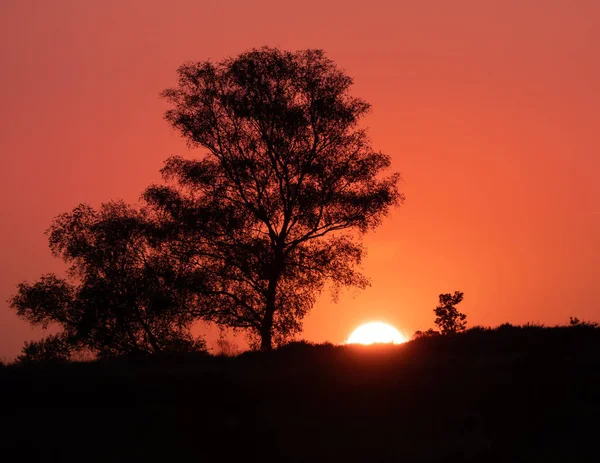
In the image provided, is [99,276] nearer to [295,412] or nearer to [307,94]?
[307,94]

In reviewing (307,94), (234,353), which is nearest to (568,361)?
(234,353)

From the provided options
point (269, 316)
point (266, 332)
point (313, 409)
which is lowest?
point (313, 409)

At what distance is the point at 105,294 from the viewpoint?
44625 mm

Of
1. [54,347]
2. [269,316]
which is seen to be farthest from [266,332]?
[54,347]

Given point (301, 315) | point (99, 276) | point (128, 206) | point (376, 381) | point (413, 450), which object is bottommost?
point (413, 450)

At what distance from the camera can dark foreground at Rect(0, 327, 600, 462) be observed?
1945 cm

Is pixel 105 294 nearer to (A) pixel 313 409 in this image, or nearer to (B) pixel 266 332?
(B) pixel 266 332

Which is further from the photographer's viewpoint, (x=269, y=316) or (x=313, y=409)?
(x=269, y=316)

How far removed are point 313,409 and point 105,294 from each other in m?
25.2

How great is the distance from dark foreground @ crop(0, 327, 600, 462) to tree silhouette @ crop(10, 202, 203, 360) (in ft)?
58.8

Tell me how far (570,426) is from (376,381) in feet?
18.0

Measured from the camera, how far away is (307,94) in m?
42.5

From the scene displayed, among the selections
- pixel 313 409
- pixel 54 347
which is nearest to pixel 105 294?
pixel 54 347

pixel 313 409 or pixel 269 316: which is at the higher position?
pixel 269 316
